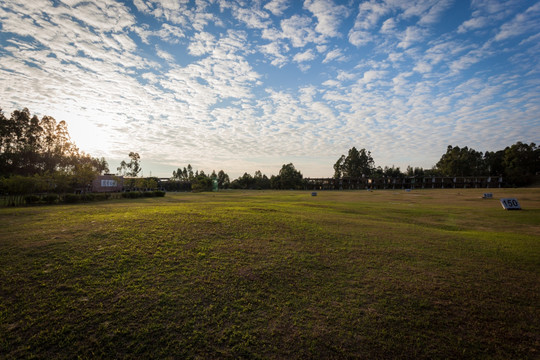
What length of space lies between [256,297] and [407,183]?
427ft

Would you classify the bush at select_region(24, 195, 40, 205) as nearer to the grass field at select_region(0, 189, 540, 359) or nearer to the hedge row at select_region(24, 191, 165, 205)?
the hedge row at select_region(24, 191, 165, 205)

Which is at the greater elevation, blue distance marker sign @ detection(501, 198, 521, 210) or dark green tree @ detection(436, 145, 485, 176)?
dark green tree @ detection(436, 145, 485, 176)

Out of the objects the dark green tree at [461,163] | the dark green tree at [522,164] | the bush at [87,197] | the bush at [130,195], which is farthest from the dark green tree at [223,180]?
the dark green tree at [522,164]

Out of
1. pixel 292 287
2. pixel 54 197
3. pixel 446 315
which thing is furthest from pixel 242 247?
pixel 54 197

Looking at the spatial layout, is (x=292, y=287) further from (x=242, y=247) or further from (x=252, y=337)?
(x=242, y=247)

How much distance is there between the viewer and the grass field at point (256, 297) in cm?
480

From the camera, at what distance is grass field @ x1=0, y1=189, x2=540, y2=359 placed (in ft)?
15.8

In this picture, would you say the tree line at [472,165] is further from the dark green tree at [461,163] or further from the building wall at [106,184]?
the building wall at [106,184]

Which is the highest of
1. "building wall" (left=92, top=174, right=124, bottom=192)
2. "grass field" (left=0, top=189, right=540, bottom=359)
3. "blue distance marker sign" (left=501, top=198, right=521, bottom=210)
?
"building wall" (left=92, top=174, right=124, bottom=192)

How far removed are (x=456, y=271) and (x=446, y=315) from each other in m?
Answer: 3.58

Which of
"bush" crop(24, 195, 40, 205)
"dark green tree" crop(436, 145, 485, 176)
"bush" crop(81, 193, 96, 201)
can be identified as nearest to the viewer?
"bush" crop(24, 195, 40, 205)

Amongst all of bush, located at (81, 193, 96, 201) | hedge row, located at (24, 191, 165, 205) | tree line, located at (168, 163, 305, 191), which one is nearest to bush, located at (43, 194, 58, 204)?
hedge row, located at (24, 191, 165, 205)

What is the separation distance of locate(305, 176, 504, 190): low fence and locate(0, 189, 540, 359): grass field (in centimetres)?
11695

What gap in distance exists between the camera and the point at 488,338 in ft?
16.8
